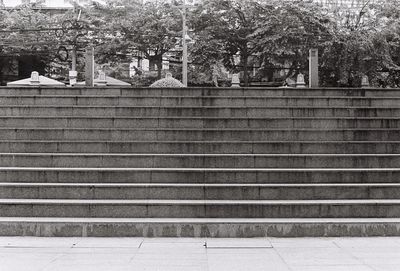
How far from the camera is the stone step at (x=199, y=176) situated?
9266mm

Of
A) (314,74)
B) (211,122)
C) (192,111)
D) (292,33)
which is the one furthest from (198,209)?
(292,33)

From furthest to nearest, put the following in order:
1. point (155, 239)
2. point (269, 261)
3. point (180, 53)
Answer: point (180, 53), point (155, 239), point (269, 261)

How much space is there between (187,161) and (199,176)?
629mm

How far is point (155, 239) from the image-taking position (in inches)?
311

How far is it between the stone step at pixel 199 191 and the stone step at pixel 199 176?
319 millimetres

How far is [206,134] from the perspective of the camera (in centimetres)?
A: 1085

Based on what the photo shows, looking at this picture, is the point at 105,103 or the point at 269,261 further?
the point at 105,103

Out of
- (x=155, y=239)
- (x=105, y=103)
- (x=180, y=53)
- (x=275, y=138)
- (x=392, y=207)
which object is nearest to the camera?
(x=155, y=239)

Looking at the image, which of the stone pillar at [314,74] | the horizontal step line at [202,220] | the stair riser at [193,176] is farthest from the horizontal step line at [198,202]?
the stone pillar at [314,74]

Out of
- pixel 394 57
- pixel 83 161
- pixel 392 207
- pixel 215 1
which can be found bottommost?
pixel 392 207

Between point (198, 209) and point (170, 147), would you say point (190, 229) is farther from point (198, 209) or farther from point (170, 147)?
point (170, 147)

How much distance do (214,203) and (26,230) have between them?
3292 mm

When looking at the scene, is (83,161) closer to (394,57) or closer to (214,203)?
(214,203)

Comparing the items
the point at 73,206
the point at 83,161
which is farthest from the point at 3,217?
the point at 83,161
